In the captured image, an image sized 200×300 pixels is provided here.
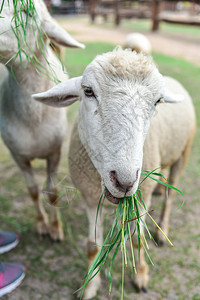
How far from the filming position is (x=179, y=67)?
9.89 metres

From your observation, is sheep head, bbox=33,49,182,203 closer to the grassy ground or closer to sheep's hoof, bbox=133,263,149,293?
the grassy ground

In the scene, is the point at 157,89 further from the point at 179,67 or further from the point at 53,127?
the point at 179,67

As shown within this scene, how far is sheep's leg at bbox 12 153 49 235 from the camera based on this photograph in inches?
115

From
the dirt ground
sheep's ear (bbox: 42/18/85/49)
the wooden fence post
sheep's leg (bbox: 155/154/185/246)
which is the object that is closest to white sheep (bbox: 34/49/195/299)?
sheep's ear (bbox: 42/18/85/49)

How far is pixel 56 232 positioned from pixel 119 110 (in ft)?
6.48

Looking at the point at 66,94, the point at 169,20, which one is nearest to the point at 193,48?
the point at 169,20

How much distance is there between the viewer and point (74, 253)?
2.99m

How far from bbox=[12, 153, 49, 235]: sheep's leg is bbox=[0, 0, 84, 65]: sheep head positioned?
104 cm

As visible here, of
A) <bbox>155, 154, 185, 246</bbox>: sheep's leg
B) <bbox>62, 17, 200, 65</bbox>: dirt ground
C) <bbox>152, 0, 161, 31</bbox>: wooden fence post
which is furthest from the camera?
<bbox>152, 0, 161, 31</bbox>: wooden fence post

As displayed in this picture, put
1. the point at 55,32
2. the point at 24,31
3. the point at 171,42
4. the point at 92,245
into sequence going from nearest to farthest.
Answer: the point at 24,31 < the point at 55,32 < the point at 92,245 < the point at 171,42

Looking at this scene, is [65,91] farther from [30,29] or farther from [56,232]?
[56,232]

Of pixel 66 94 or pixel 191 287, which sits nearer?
pixel 66 94

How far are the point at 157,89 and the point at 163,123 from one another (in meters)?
0.97

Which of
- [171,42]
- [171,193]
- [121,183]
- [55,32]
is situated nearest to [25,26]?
[55,32]
